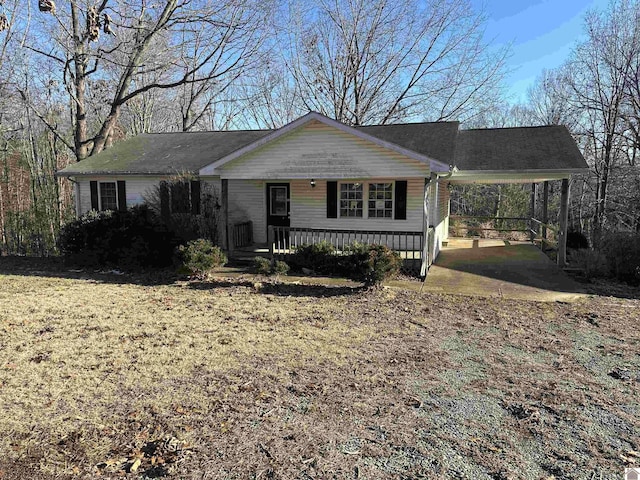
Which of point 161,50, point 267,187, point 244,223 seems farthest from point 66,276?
point 161,50

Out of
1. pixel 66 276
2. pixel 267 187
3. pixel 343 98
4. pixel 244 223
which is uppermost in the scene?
pixel 343 98

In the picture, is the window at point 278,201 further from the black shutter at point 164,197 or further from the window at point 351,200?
the black shutter at point 164,197

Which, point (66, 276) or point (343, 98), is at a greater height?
point (343, 98)

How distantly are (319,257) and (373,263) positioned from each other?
100 inches

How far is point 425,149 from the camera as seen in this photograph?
12.6 metres

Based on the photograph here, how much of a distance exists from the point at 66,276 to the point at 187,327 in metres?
6.75

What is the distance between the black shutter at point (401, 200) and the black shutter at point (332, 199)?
1870 millimetres

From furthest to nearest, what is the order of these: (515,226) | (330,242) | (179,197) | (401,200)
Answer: (515,226)
(179,197)
(401,200)
(330,242)

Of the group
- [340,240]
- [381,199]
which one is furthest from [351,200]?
[340,240]

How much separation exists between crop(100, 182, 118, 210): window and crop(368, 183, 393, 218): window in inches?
371

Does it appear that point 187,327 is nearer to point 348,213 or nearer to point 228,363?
point 228,363

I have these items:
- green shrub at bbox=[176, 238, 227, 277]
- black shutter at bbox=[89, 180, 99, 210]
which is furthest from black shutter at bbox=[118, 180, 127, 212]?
green shrub at bbox=[176, 238, 227, 277]

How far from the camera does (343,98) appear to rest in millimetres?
23641

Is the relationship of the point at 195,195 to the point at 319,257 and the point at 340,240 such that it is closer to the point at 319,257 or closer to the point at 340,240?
the point at 340,240
